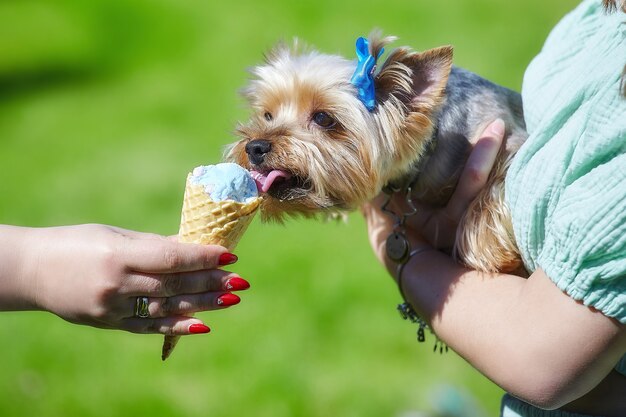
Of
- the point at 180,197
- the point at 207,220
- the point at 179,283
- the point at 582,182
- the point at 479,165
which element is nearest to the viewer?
the point at 582,182

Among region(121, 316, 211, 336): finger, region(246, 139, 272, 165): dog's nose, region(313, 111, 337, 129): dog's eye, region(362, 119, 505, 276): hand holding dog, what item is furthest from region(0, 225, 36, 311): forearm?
region(313, 111, 337, 129): dog's eye

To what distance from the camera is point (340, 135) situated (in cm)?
216

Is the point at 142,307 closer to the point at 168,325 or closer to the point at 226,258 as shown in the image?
the point at 168,325

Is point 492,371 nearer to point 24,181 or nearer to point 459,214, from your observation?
point 459,214

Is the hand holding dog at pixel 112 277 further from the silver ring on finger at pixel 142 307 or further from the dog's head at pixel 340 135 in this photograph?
the dog's head at pixel 340 135

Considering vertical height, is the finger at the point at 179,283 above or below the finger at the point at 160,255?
below

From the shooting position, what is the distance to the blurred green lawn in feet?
11.6

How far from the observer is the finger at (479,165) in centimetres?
189

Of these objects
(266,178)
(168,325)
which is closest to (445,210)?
(266,178)

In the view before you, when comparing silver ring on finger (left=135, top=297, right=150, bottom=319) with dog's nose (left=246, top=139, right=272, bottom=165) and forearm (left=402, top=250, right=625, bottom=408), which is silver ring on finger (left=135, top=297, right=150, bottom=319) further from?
dog's nose (left=246, top=139, right=272, bottom=165)

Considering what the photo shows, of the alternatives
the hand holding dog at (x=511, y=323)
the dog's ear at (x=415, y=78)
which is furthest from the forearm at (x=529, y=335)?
the dog's ear at (x=415, y=78)

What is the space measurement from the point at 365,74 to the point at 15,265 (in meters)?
1.09

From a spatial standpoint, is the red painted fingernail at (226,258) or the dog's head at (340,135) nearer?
the red painted fingernail at (226,258)

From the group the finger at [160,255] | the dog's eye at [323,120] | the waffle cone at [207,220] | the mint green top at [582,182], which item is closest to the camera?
the mint green top at [582,182]
